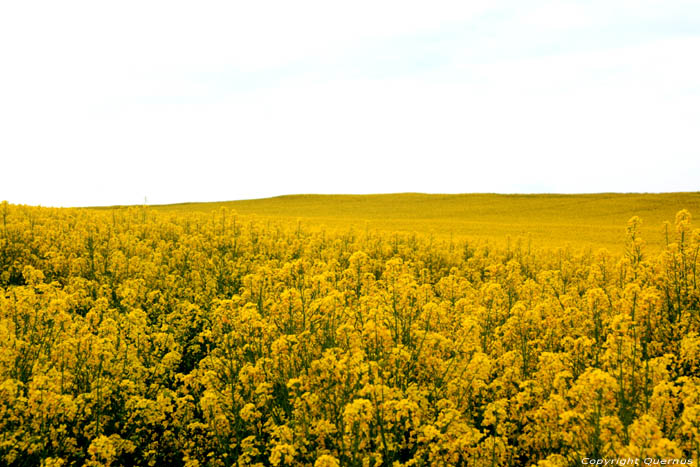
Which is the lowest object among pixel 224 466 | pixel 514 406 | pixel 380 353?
pixel 224 466

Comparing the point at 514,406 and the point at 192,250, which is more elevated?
the point at 192,250

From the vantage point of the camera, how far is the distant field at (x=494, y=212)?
27.6 meters

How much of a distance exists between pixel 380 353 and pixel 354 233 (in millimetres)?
12641

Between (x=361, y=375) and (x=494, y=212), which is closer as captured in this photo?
(x=361, y=375)

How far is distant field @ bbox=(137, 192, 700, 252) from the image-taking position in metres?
27.6

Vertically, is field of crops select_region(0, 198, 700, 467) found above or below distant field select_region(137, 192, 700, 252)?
below

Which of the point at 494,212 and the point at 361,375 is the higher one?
the point at 494,212

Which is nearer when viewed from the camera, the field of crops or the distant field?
the field of crops

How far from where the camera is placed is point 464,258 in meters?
16.6

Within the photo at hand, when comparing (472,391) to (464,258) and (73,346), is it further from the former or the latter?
(464,258)

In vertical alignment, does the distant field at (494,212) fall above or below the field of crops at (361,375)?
above

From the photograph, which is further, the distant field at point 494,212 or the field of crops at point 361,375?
the distant field at point 494,212

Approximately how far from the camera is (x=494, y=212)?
40.3 m

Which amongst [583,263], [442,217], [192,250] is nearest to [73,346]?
[192,250]
